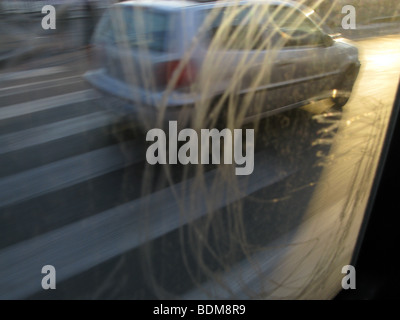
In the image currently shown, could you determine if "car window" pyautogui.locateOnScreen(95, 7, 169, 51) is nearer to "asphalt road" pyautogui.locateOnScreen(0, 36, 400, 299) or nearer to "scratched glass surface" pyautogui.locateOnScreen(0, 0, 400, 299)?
"scratched glass surface" pyautogui.locateOnScreen(0, 0, 400, 299)

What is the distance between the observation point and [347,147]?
4539 mm

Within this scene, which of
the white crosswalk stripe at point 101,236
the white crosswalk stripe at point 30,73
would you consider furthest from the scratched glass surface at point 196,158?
the white crosswalk stripe at point 30,73

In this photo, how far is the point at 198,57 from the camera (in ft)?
13.6

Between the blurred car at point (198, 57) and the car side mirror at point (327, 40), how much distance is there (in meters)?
0.51

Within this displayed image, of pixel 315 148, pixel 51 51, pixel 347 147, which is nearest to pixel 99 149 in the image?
pixel 315 148

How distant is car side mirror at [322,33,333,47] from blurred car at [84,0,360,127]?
507 millimetres

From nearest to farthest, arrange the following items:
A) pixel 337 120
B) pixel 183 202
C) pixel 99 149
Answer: pixel 183 202 → pixel 99 149 → pixel 337 120

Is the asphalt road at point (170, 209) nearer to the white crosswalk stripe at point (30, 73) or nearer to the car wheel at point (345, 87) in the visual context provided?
the car wheel at point (345, 87)

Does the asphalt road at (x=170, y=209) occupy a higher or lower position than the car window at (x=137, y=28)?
lower

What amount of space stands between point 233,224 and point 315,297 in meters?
1.06

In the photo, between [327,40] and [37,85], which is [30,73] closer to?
[37,85]

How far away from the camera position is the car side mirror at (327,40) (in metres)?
A: 5.45

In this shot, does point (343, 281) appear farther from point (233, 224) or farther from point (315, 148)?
point (315, 148)

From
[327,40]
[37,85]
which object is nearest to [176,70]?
[327,40]
